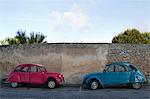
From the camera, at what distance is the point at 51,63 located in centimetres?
1959

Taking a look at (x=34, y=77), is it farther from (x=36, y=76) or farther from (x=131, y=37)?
(x=131, y=37)

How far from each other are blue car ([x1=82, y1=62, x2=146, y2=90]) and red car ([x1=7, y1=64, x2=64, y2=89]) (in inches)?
71.3

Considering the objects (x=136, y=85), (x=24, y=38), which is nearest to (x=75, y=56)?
(x=136, y=85)

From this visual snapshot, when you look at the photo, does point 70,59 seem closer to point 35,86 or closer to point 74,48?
point 74,48

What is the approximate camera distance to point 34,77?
57.6 ft

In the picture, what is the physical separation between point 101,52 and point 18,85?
17.4ft

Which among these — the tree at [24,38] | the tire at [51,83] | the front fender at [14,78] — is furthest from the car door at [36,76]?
the tree at [24,38]

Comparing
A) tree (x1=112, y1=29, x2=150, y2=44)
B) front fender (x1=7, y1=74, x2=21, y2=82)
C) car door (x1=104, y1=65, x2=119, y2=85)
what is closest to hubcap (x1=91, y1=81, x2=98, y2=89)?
car door (x1=104, y1=65, x2=119, y2=85)

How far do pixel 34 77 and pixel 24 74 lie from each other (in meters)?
0.60

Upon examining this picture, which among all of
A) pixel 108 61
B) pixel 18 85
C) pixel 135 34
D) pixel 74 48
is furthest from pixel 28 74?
pixel 135 34

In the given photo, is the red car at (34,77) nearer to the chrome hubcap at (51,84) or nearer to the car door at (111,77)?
the chrome hubcap at (51,84)

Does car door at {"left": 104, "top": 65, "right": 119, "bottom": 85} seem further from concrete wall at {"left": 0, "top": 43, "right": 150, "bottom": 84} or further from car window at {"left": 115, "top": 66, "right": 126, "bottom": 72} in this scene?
concrete wall at {"left": 0, "top": 43, "right": 150, "bottom": 84}

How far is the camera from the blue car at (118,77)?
16.4 m

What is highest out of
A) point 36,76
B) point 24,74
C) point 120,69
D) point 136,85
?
point 120,69
